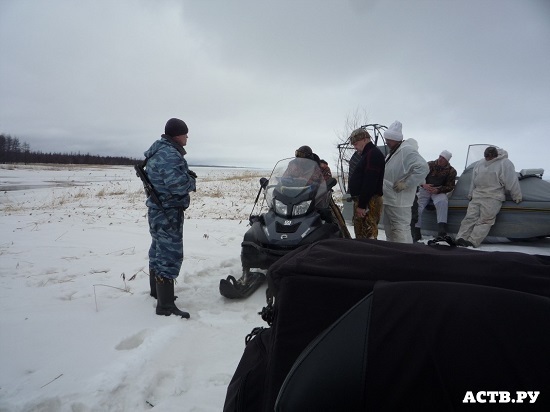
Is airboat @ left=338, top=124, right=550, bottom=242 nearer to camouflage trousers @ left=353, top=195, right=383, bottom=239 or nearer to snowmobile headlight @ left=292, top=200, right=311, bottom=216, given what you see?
camouflage trousers @ left=353, top=195, right=383, bottom=239

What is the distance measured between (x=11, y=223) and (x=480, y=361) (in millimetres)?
9160

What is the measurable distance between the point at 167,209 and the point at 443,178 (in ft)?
18.5

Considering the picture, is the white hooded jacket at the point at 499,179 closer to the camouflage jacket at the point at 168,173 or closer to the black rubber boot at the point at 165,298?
the camouflage jacket at the point at 168,173

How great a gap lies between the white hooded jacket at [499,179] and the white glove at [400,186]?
2.30m

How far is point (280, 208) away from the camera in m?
3.49

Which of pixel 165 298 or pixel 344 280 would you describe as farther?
pixel 165 298

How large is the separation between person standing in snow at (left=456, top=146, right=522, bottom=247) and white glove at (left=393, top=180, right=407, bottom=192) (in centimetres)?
226

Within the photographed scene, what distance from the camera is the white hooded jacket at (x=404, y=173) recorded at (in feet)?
14.3

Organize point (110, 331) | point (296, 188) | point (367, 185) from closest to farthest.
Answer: point (110, 331) → point (296, 188) → point (367, 185)

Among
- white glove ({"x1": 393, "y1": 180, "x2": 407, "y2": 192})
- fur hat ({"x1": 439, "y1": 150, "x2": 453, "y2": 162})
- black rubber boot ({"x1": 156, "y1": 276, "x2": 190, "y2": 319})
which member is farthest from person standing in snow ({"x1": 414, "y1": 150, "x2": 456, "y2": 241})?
black rubber boot ({"x1": 156, "y1": 276, "x2": 190, "y2": 319})

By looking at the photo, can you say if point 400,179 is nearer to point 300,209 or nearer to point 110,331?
point 300,209

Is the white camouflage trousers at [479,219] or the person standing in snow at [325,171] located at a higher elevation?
the person standing in snow at [325,171]

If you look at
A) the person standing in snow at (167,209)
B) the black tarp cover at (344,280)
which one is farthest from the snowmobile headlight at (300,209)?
the black tarp cover at (344,280)

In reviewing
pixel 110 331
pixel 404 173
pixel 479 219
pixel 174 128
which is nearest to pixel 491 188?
pixel 479 219
